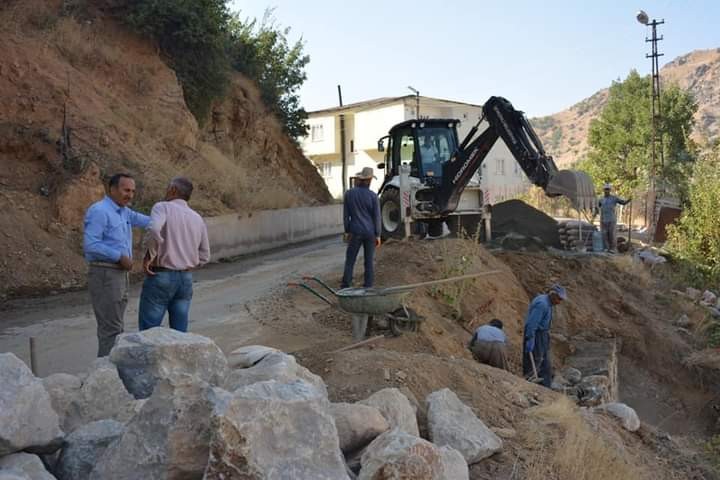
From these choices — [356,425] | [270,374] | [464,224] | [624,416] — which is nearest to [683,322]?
[464,224]

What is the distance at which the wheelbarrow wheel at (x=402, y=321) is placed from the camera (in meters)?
8.02

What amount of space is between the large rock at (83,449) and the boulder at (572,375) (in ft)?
24.7

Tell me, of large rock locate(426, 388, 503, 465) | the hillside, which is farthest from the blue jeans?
the hillside

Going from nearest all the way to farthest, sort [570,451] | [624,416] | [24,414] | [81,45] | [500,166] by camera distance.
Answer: [24,414] < [570,451] < [624,416] < [81,45] < [500,166]

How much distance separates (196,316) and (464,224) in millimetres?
7725

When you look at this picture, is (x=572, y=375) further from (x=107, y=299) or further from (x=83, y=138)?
(x=83, y=138)

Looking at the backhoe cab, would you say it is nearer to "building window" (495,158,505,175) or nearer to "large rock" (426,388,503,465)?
"large rock" (426,388,503,465)

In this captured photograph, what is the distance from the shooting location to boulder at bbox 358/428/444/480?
3.37 meters

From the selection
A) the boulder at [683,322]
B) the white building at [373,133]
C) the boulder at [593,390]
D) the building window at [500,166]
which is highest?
the white building at [373,133]

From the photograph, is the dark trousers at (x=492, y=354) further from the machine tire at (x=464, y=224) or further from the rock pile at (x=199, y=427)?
the machine tire at (x=464, y=224)

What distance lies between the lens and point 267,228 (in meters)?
18.0

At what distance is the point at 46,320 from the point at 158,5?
12139mm

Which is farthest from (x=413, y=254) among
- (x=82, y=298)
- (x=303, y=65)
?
(x=303, y=65)

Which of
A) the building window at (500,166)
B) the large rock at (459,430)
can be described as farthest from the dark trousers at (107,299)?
the building window at (500,166)
